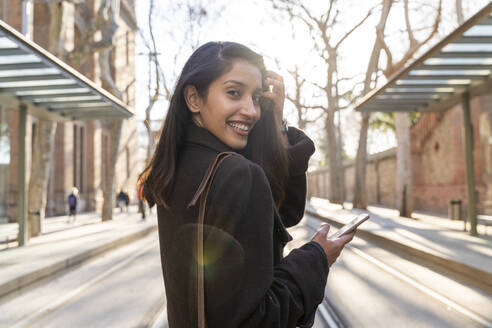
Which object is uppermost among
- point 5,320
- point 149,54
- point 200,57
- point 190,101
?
point 149,54

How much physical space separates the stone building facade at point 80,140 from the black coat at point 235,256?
14.3m

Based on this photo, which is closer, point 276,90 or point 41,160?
point 276,90

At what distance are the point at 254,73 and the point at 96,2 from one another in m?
27.9

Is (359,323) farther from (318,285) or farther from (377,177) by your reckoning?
(377,177)

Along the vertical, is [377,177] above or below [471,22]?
below

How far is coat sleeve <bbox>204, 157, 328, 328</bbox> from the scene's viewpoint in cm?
111

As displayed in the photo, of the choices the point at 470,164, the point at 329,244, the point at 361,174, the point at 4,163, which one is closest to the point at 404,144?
the point at 361,174

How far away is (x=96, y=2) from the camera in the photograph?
85.5 ft

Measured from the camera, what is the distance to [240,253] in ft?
3.65

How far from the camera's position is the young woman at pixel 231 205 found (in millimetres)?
1118

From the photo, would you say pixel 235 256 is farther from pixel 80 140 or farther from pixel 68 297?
pixel 80 140

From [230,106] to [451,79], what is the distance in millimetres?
9624

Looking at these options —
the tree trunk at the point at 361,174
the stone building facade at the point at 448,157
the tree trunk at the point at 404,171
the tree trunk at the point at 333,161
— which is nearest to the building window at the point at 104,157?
the tree trunk at the point at 333,161

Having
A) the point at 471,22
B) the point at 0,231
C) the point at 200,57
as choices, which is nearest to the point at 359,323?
the point at 200,57
